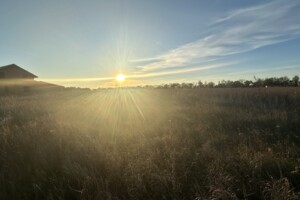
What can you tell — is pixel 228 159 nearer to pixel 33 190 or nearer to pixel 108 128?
pixel 33 190

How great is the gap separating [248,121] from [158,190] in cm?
525

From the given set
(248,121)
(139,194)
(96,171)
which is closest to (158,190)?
(139,194)

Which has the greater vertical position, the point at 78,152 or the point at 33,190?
the point at 78,152

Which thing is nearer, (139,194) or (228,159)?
(139,194)

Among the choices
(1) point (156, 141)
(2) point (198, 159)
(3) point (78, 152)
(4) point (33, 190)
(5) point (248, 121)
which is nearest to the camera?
(4) point (33, 190)

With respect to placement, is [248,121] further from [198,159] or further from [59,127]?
[59,127]

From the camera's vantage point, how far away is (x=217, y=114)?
29.6 ft

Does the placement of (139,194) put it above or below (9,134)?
below

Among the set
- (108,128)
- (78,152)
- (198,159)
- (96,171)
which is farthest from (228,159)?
(108,128)

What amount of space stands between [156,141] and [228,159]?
171 cm

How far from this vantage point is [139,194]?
3.31 metres

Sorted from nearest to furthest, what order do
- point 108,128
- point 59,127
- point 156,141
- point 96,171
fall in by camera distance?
point 96,171 < point 156,141 < point 59,127 < point 108,128

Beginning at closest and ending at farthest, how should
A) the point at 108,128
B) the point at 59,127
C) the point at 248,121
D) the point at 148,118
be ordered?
the point at 59,127, the point at 108,128, the point at 248,121, the point at 148,118

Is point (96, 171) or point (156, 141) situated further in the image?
point (156, 141)
